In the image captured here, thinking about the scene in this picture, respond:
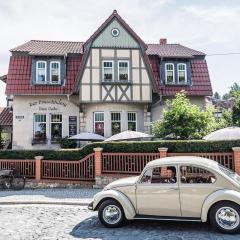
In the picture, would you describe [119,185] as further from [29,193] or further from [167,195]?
[29,193]

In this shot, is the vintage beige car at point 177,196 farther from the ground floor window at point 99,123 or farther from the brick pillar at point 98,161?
the ground floor window at point 99,123

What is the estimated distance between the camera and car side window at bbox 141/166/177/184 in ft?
27.8

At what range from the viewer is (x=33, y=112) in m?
23.2

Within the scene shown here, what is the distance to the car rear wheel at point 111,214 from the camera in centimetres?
862

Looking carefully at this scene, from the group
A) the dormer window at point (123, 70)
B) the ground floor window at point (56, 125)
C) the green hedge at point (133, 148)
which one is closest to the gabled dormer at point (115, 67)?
the dormer window at point (123, 70)

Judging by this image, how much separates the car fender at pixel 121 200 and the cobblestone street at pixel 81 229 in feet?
1.22

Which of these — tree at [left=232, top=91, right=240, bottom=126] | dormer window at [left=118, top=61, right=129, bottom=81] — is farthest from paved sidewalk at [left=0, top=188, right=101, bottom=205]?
tree at [left=232, top=91, right=240, bottom=126]

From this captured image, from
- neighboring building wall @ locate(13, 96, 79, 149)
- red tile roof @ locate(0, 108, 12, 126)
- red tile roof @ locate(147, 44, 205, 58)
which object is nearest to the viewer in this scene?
neighboring building wall @ locate(13, 96, 79, 149)

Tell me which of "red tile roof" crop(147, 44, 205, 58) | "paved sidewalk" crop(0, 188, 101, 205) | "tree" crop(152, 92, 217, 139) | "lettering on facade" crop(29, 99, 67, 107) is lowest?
"paved sidewalk" crop(0, 188, 101, 205)

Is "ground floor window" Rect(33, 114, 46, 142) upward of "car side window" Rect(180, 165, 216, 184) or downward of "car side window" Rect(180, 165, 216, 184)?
upward

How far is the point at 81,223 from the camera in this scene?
9.19 m

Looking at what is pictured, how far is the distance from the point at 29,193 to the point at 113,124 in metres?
9.67

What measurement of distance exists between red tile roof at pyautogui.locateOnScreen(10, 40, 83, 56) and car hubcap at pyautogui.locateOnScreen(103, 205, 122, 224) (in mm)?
16001

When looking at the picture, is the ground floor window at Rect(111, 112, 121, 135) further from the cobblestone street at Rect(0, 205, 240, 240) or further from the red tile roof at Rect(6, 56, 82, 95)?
the cobblestone street at Rect(0, 205, 240, 240)
